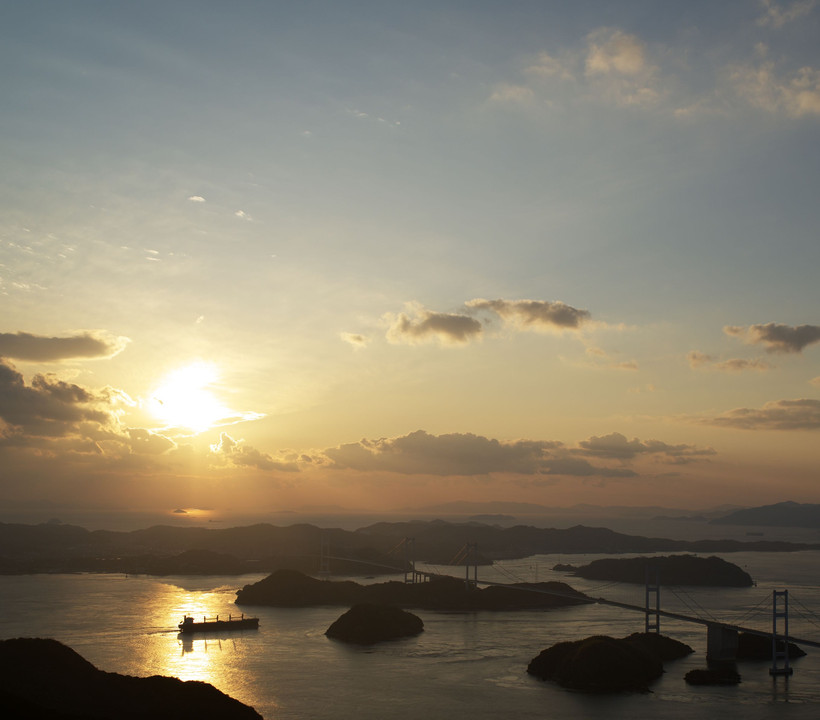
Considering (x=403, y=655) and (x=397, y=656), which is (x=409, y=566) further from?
(x=397, y=656)

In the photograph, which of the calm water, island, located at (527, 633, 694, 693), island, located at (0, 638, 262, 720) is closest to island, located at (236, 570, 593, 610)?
the calm water

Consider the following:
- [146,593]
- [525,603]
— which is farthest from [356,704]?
[146,593]

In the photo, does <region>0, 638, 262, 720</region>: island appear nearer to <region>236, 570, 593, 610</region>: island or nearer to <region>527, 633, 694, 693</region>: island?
<region>527, 633, 694, 693</region>: island

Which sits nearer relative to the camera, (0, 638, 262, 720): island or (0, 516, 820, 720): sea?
(0, 638, 262, 720): island

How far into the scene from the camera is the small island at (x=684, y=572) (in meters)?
101

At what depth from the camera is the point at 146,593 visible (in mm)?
82562

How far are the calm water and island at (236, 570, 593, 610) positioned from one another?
3187 millimetres

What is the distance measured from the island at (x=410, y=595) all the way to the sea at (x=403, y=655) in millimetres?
2629

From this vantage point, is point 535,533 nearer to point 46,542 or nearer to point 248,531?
point 248,531

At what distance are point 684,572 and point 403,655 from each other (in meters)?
68.7

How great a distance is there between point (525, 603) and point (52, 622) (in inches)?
1708

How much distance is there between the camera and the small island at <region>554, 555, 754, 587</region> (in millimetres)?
101125

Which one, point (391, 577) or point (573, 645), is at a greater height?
point (573, 645)

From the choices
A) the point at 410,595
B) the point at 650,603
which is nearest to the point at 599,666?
the point at 410,595
